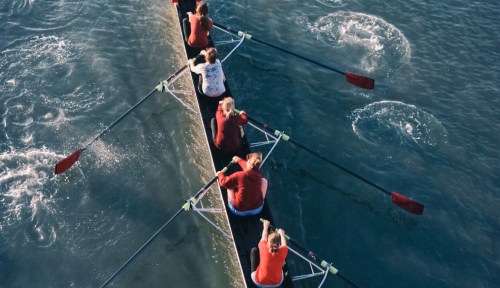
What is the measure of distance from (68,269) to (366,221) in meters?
10.1

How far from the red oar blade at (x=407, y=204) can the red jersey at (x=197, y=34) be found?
378 inches

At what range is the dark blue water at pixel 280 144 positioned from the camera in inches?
539

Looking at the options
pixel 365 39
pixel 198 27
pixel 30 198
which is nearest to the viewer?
pixel 30 198

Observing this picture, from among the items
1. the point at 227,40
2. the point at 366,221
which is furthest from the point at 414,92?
the point at 227,40

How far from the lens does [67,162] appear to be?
14.4 meters

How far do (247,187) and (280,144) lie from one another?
5333 millimetres

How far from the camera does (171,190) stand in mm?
15172

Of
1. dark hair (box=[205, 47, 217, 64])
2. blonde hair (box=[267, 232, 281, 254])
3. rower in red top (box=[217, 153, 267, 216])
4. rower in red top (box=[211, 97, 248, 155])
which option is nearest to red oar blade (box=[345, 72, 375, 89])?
rower in red top (box=[211, 97, 248, 155])

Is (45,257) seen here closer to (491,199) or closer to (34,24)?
(34,24)

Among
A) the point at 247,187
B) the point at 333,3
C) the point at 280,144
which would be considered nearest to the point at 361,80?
the point at 280,144

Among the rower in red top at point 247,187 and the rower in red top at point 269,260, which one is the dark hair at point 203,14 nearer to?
the rower in red top at point 247,187

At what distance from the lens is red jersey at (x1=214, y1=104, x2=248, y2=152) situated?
13.1 m

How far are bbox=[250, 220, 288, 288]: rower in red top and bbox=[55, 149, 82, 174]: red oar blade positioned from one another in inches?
287

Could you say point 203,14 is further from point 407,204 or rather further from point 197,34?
point 407,204
